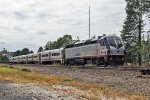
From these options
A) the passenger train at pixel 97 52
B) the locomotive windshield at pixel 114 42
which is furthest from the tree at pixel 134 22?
Result: the locomotive windshield at pixel 114 42

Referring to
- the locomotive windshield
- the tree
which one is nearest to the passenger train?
the locomotive windshield

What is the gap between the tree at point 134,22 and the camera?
85194 millimetres

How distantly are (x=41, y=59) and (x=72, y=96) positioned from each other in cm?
8104

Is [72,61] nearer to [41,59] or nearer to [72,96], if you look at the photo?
[41,59]

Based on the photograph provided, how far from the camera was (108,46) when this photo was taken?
4856 cm

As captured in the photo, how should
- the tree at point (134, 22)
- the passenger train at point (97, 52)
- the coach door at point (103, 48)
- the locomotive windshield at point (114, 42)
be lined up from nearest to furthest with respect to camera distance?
1. the passenger train at point (97, 52)
2. the coach door at point (103, 48)
3. the locomotive windshield at point (114, 42)
4. the tree at point (134, 22)

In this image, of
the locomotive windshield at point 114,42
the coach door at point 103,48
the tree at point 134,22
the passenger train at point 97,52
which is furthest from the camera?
the tree at point 134,22

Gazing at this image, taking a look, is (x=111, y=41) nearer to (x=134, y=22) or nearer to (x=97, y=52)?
(x=97, y=52)

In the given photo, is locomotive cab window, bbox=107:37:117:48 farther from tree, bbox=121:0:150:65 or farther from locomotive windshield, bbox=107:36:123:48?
tree, bbox=121:0:150:65

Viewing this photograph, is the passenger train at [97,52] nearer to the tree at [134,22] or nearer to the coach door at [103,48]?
the coach door at [103,48]

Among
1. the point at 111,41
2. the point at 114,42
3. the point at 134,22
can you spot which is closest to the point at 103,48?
the point at 111,41

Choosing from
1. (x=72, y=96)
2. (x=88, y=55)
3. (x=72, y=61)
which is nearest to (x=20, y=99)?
(x=72, y=96)

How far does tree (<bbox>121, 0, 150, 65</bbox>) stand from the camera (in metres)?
85.2

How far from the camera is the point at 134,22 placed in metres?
89.1
